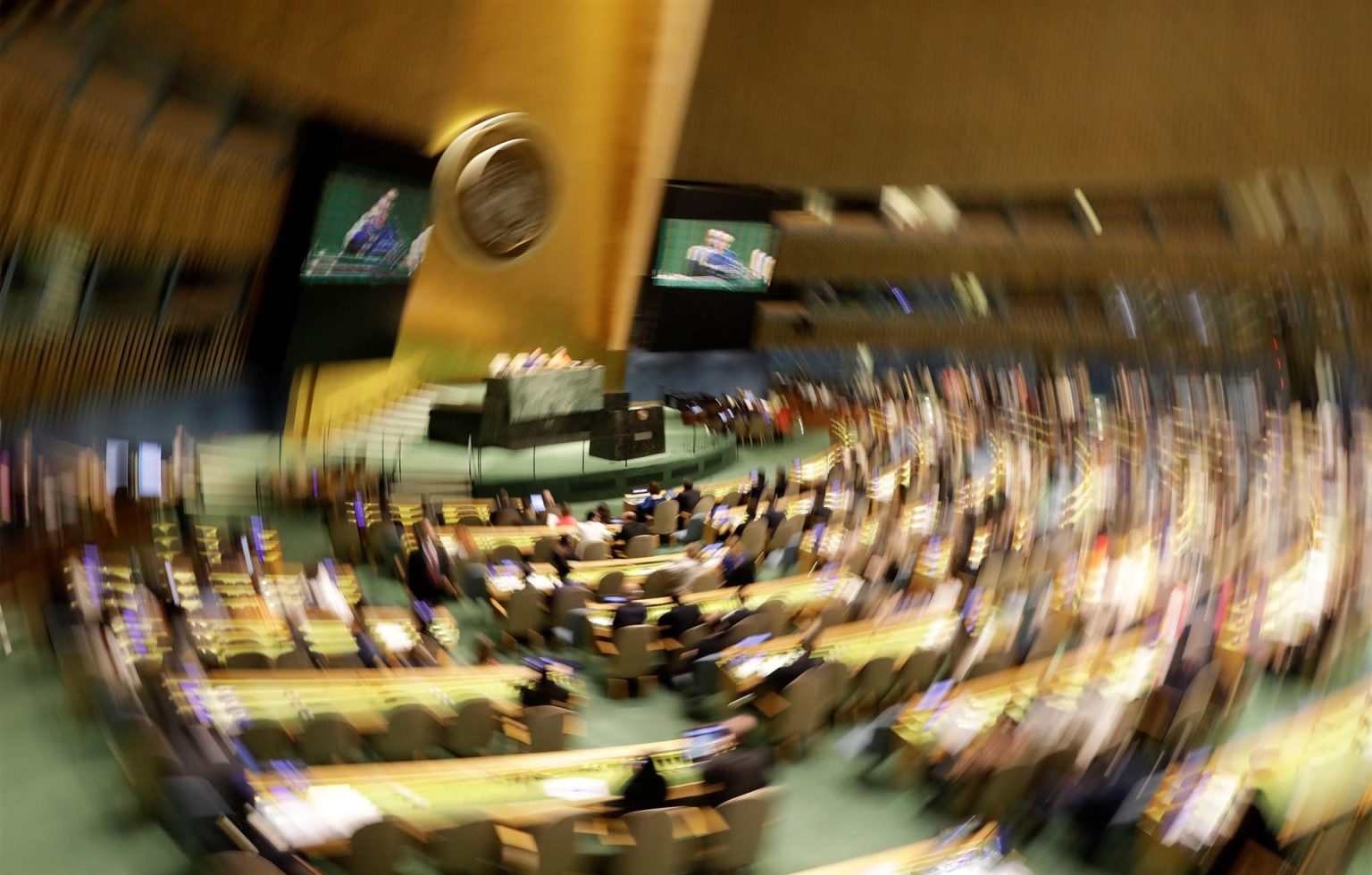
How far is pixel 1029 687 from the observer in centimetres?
550

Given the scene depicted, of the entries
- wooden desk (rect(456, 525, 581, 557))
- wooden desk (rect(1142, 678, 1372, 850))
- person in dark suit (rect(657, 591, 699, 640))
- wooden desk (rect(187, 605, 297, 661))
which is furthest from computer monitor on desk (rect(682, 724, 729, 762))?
wooden desk (rect(456, 525, 581, 557))

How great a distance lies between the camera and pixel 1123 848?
4039 millimetres

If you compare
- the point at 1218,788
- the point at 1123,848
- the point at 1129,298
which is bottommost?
the point at 1123,848

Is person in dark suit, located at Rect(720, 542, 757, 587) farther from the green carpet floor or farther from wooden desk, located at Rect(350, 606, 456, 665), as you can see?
wooden desk, located at Rect(350, 606, 456, 665)

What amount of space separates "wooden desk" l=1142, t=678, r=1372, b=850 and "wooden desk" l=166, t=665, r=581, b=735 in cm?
345

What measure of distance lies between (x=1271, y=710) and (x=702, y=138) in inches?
339

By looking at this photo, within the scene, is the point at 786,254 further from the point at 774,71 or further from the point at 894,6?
the point at 894,6

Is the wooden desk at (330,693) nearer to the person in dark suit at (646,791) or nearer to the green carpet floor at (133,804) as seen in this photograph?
the green carpet floor at (133,804)

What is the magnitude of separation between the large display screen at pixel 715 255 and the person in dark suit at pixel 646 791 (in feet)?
48.6

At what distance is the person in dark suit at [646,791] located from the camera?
4180mm

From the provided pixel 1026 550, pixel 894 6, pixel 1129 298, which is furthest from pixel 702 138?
pixel 1129 298

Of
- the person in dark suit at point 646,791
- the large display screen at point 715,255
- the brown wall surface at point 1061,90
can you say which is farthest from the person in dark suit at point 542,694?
the large display screen at point 715,255

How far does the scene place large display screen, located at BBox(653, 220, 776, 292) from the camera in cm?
1831

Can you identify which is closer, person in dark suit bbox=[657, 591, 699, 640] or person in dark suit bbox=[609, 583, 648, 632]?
person in dark suit bbox=[609, 583, 648, 632]
